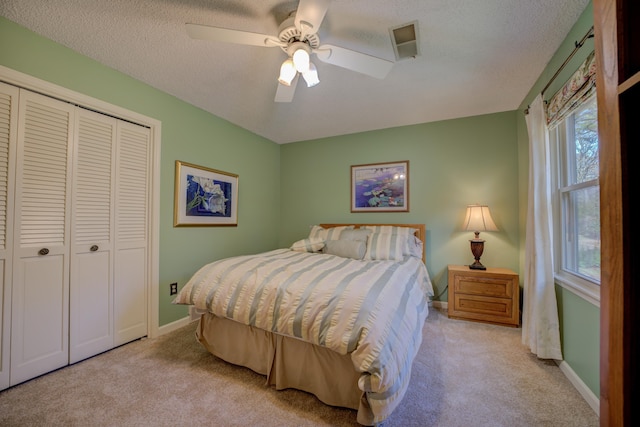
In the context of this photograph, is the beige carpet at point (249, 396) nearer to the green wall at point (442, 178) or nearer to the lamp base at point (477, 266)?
the lamp base at point (477, 266)

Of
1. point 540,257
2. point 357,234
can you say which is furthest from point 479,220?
point 357,234

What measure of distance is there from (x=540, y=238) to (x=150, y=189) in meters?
3.45

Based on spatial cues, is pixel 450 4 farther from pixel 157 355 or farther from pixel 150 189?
pixel 157 355

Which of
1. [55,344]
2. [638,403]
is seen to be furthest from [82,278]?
[638,403]

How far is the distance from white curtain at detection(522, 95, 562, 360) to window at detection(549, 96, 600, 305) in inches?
3.2

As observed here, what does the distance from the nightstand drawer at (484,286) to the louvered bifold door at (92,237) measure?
3.39 metres

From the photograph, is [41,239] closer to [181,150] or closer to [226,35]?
[181,150]

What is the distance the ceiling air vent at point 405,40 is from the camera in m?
1.70

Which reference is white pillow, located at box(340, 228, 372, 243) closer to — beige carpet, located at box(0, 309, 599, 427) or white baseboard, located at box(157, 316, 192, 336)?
beige carpet, located at box(0, 309, 599, 427)

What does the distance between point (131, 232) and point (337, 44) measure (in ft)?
7.88

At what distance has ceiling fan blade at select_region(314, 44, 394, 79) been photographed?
1.62 m

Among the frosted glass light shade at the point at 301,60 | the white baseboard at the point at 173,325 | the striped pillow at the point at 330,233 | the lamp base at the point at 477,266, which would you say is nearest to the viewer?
the frosted glass light shade at the point at 301,60

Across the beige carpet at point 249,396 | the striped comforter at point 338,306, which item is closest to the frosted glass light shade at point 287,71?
the striped comforter at point 338,306

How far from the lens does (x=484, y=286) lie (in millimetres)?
2645
